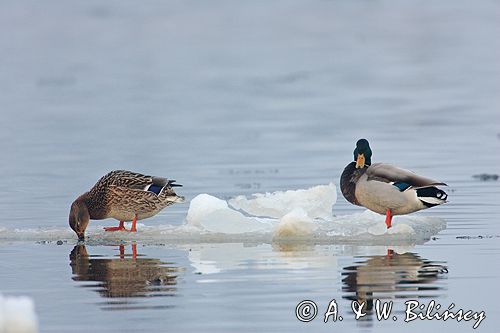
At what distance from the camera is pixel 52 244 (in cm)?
1142

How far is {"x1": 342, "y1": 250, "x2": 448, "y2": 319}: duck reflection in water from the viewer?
28.7 feet

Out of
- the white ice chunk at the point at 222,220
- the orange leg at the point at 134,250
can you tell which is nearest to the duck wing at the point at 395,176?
the white ice chunk at the point at 222,220

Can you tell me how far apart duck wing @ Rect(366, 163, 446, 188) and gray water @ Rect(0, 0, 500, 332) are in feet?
1.40

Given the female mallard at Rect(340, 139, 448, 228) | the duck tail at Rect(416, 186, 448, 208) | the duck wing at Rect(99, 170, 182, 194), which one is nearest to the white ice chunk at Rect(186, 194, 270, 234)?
the duck wing at Rect(99, 170, 182, 194)

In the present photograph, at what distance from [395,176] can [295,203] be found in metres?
0.99

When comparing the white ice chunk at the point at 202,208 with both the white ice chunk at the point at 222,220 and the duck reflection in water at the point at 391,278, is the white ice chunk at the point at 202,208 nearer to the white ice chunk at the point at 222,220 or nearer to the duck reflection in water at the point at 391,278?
the white ice chunk at the point at 222,220

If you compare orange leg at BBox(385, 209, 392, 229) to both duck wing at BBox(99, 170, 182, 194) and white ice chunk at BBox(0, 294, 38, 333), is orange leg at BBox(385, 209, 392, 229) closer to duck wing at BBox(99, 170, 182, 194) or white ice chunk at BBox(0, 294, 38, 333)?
duck wing at BBox(99, 170, 182, 194)

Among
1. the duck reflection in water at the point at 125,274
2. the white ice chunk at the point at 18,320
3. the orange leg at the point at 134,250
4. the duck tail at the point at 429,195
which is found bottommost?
the white ice chunk at the point at 18,320

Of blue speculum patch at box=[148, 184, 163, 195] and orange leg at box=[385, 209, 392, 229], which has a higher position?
blue speculum patch at box=[148, 184, 163, 195]

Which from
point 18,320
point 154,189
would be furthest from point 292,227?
point 18,320

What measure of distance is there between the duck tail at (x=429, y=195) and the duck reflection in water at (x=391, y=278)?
44.0 inches

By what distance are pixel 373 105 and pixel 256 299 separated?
51.1 ft

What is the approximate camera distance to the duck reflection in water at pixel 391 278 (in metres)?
8.76

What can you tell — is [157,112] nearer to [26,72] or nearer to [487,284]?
[26,72]
